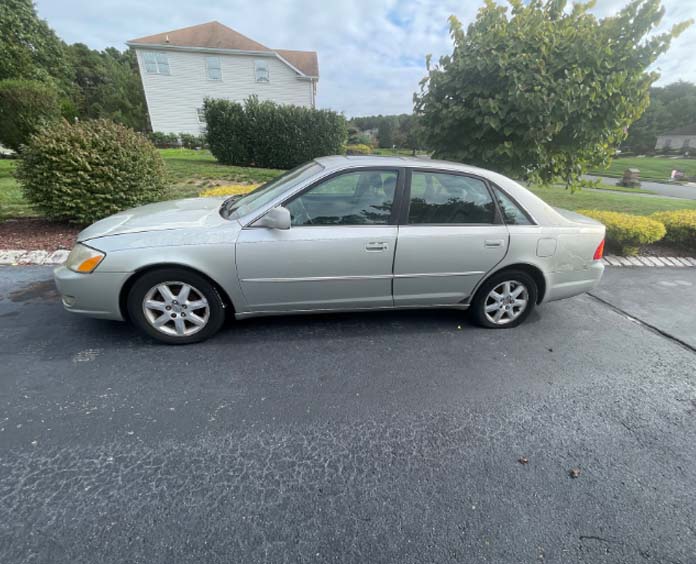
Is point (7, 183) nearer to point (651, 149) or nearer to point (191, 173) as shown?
point (191, 173)

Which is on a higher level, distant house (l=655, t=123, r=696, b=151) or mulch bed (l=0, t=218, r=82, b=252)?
distant house (l=655, t=123, r=696, b=151)

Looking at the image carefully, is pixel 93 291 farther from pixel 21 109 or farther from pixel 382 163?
pixel 21 109

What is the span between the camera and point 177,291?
2.72 metres

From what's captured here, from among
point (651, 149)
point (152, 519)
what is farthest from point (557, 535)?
point (651, 149)

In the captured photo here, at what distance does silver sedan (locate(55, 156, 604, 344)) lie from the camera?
2.62 metres

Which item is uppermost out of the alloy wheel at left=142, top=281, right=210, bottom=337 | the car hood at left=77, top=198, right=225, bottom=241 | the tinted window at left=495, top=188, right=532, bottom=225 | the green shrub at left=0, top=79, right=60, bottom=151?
the green shrub at left=0, top=79, right=60, bottom=151

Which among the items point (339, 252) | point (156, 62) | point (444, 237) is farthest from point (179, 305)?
point (156, 62)

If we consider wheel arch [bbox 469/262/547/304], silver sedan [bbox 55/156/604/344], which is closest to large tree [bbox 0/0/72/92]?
silver sedan [bbox 55/156/604/344]

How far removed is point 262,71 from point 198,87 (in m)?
4.66

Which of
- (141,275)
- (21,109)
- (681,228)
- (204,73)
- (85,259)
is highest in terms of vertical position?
(204,73)

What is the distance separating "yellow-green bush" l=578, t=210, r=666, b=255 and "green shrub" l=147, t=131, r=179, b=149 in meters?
27.7

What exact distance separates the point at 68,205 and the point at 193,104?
24.4 metres

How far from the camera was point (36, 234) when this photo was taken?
5.26m

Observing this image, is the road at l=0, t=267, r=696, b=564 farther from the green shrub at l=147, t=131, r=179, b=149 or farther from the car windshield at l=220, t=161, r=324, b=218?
the green shrub at l=147, t=131, r=179, b=149
